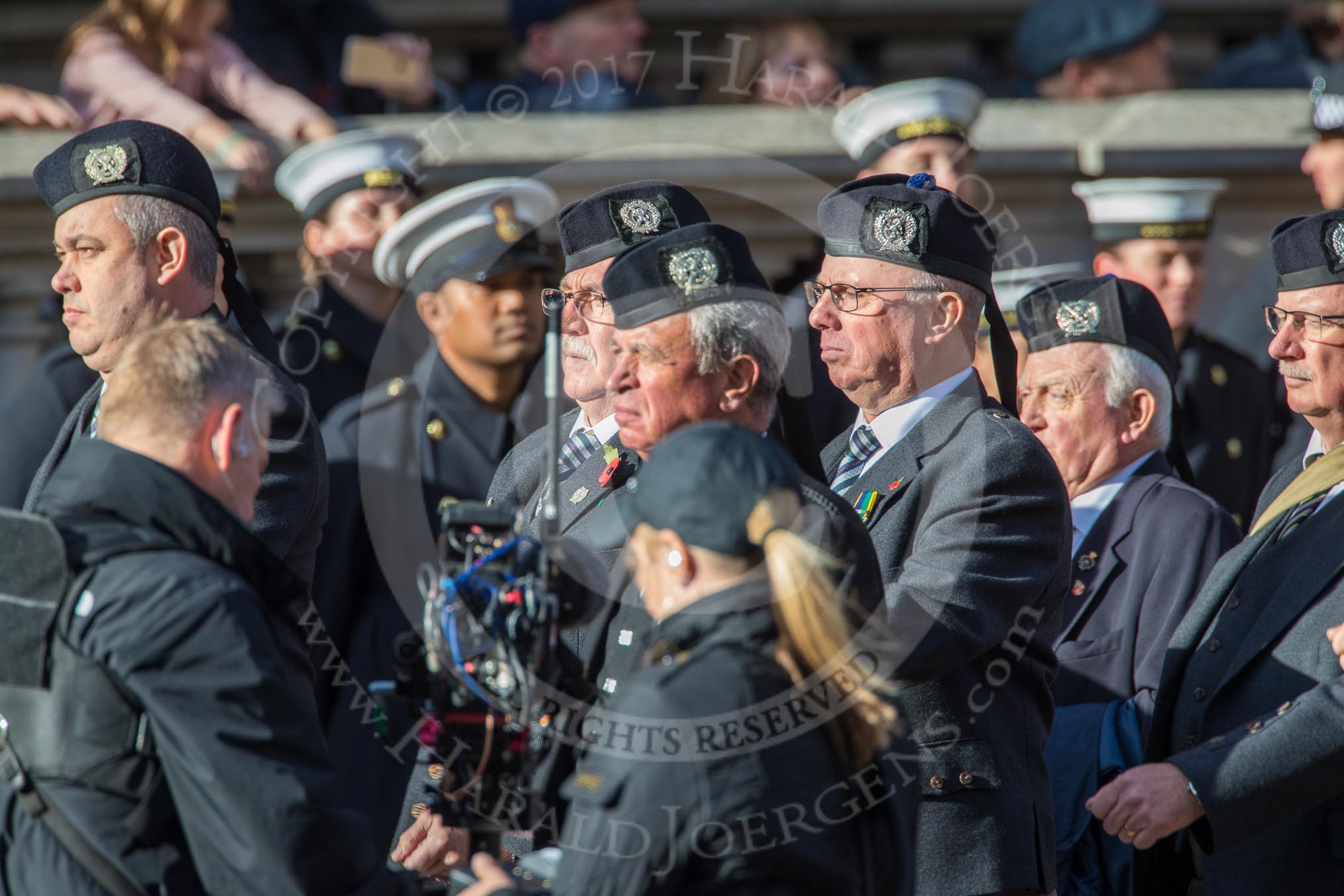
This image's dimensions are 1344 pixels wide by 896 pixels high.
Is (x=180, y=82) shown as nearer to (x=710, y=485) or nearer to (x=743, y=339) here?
(x=743, y=339)

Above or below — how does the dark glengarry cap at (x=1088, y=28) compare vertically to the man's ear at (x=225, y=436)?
above

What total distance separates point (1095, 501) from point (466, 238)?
2.16 m

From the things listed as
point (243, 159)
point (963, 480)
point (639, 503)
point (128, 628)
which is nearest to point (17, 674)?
point (128, 628)

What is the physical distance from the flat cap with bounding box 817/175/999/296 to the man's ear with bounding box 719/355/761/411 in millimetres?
674

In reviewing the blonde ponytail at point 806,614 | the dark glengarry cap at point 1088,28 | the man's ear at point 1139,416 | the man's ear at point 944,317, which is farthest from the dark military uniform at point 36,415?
the dark glengarry cap at point 1088,28

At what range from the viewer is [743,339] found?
3396 mm

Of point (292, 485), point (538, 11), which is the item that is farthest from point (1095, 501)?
point (538, 11)

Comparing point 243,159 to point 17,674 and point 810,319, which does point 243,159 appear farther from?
point 17,674

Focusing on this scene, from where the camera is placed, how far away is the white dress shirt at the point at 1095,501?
182 inches

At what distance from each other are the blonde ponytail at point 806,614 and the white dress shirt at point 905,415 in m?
1.11

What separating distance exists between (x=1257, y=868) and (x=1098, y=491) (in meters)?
1.18

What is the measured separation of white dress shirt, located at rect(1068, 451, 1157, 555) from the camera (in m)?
4.62

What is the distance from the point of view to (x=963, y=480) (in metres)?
3.63

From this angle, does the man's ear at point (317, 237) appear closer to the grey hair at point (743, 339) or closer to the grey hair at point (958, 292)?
the grey hair at point (958, 292)
